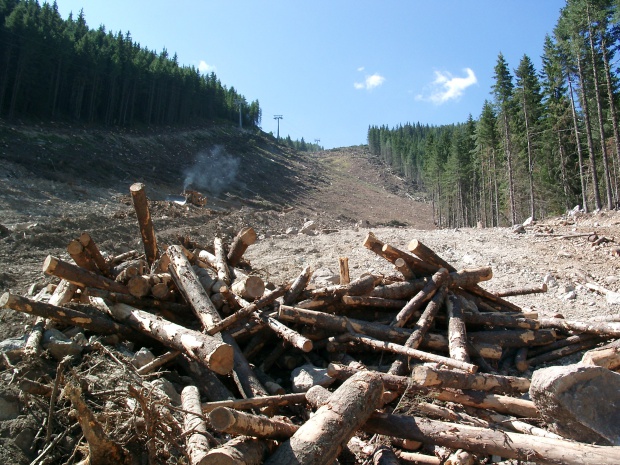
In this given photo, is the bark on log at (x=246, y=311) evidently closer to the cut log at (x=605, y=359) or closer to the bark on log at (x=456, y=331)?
the bark on log at (x=456, y=331)

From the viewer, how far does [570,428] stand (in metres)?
4.13

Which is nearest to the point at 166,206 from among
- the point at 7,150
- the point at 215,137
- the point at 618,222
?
the point at 7,150

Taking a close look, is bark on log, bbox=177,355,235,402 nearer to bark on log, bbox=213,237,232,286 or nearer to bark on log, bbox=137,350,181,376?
bark on log, bbox=137,350,181,376

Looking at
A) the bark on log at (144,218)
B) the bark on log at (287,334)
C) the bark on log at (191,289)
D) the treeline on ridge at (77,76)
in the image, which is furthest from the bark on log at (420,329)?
the treeline on ridge at (77,76)

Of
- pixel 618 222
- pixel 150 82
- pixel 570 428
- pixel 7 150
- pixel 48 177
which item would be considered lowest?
pixel 570 428

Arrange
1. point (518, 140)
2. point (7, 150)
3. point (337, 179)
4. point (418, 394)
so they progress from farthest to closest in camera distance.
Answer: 1. point (337, 179)
2. point (518, 140)
3. point (7, 150)
4. point (418, 394)

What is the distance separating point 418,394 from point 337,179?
80051 millimetres

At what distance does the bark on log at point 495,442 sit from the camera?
11.1 ft

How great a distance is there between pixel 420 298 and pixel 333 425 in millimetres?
3833

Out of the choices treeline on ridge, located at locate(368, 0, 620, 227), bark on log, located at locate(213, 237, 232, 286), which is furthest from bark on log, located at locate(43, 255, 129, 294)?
treeline on ridge, located at locate(368, 0, 620, 227)

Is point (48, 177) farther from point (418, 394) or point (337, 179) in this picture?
point (337, 179)

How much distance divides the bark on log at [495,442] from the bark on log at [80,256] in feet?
17.3

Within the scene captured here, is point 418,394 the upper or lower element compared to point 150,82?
lower

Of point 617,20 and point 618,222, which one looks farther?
point 617,20
